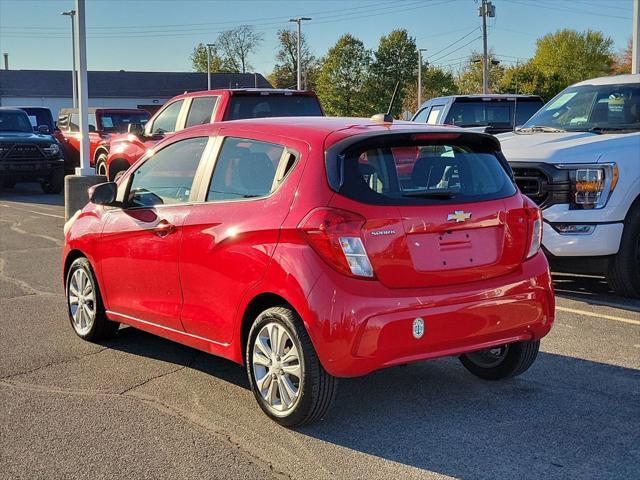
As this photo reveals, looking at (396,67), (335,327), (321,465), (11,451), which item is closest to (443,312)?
(335,327)

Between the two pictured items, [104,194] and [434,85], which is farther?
[434,85]

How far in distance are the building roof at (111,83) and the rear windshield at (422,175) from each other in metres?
83.8

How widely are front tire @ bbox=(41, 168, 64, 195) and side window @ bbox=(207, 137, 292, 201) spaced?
1580 cm

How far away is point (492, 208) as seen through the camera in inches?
179

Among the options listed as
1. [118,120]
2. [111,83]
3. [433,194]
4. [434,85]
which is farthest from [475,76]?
[433,194]

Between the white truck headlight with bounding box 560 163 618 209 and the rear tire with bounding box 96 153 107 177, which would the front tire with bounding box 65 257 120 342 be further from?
the rear tire with bounding box 96 153 107 177

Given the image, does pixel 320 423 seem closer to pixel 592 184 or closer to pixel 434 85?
pixel 592 184

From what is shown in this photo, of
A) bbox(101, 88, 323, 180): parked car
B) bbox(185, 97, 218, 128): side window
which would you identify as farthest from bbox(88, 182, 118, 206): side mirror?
bbox(185, 97, 218, 128): side window

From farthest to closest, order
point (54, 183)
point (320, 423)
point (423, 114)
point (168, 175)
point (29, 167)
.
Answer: point (54, 183)
point (29, 167)
point (423, 114)
point (168, 175)
point (320, 423)

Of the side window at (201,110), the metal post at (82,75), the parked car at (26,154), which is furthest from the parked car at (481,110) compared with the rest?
the parked car at (26,154)

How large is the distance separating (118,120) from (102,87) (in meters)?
70.3

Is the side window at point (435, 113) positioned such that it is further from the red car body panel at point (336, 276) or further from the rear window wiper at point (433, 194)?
the rear window wiper at point (433, 194)

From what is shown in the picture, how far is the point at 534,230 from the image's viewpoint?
15.6ft

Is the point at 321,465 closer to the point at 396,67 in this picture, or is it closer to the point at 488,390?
the point at 488,390
